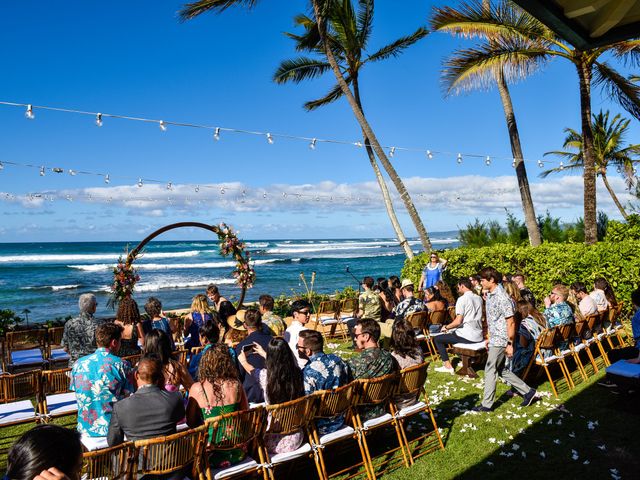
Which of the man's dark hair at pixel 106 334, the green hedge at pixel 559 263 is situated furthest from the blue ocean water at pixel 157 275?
the man's dark hair at pixel 106 334

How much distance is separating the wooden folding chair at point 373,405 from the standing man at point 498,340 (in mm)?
1651

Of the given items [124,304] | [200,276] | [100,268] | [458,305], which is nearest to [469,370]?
[458,305]

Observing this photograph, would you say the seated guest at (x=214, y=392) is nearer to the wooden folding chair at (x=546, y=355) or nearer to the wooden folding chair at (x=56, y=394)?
the wooden folding chair at (x=56, y=394)

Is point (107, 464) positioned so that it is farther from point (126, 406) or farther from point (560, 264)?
point (560, 264)

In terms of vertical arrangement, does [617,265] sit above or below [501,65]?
below

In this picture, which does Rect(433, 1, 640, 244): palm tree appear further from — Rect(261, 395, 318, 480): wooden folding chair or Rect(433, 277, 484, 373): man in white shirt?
Rect(261, 395, 318, 480): wooden folding chair

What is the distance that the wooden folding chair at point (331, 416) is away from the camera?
410 cm

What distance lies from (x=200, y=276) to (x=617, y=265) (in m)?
36.4

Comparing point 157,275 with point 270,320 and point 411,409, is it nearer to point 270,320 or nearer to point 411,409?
point 270,320

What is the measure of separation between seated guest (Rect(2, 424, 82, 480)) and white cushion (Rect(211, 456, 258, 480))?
188 centimetres

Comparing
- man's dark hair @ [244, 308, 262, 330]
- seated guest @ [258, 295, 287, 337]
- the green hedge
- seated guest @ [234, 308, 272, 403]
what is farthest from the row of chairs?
the green hedge

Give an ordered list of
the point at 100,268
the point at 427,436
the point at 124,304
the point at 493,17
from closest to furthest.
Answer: the point at 427,436 < the point at 124,304 < the point at 493,17 < the point at 100,268

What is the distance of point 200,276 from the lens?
4216cm

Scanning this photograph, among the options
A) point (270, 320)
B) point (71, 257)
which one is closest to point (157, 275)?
point (71, 257)
